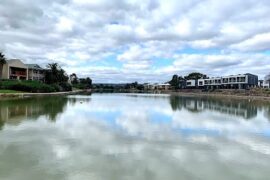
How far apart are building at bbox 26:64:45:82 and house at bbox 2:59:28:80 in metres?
3.66

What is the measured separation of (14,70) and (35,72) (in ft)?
40.6

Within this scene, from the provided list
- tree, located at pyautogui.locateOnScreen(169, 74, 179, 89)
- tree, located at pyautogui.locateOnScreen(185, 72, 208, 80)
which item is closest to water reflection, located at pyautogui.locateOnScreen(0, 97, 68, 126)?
tree, located at pyautogui.locateOnScreen(169, 74, 179, 89)

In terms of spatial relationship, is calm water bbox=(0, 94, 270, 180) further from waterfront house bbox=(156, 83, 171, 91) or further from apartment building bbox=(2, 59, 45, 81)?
waterfront house bbox=(156, 83, 171, 91)

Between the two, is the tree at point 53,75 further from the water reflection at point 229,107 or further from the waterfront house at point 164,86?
the waterfront house at point 164,86

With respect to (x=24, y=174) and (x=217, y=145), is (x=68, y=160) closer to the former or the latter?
(x=24, y=174)

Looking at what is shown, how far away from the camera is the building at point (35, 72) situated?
93.5 metres

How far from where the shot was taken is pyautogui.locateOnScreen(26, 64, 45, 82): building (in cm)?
9350

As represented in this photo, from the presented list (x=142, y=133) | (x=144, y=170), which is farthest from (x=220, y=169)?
(x=142, y=133)

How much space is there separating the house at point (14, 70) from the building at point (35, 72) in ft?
12.0

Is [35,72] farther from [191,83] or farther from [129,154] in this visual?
[129,154]

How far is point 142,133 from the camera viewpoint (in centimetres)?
1623

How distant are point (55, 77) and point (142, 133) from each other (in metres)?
83.0

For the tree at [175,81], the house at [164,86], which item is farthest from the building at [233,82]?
the house at [164,86]

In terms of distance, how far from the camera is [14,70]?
8488 cm
